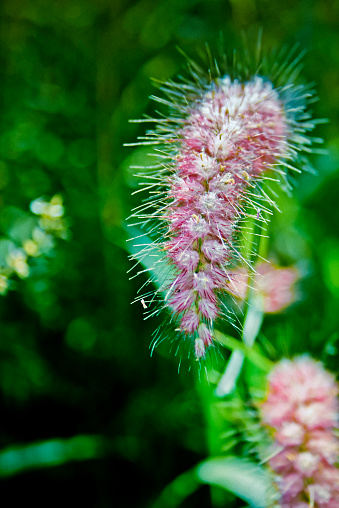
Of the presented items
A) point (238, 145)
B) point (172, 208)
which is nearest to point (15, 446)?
point (172, 208)

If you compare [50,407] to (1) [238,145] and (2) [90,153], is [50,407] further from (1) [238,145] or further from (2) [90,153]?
(1) [238,145]

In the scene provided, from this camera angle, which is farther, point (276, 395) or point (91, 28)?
point (91, 28)

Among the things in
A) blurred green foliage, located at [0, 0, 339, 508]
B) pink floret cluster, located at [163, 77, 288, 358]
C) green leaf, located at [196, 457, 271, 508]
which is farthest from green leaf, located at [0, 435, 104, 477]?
pink floret cluster, located at [163, 77, 288, 358]

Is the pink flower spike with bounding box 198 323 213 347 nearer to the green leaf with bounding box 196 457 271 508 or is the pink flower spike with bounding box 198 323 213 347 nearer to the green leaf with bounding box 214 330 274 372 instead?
the green leaf with bounding box 214 330 274 372

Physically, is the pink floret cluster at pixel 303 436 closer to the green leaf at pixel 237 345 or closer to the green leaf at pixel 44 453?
the green leaf at pixel 237 345

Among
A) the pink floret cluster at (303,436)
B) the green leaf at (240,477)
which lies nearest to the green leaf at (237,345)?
the pink floret cluster at (303,436)

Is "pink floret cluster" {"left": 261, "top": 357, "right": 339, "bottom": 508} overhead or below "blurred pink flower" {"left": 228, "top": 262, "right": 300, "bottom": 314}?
below

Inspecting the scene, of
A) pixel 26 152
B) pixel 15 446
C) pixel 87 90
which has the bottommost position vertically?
pixel 15 446
